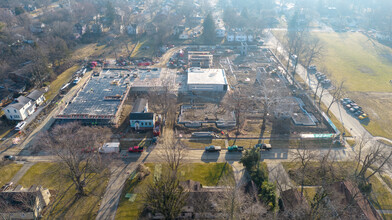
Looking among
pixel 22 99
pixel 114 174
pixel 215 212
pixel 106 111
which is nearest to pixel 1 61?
pixel 22 99

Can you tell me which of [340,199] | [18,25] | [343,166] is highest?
[18,25]

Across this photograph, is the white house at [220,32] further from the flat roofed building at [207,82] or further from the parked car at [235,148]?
the parked car at [235,148]

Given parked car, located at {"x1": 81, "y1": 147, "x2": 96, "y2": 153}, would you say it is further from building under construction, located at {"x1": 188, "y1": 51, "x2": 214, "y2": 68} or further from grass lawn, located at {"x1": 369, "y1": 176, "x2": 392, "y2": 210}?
grass lawn, located at {"x1": 369, "y1": 176, "x2": 392, "y2": 210}

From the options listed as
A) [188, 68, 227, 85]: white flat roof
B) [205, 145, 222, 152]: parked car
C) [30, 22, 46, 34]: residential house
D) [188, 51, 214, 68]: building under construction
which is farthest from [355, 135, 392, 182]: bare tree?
[30, 22, 46, 34]: residential house

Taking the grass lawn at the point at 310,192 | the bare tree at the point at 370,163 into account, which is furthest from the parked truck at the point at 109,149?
the bare tree at the point at 370,163

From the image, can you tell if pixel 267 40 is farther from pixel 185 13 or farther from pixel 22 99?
pixel 22 99
